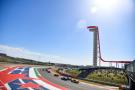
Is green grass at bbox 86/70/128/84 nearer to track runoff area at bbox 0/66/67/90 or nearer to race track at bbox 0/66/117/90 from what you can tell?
race track at bbox 0/66/117/90

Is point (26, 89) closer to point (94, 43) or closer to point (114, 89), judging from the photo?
point (114, 89)

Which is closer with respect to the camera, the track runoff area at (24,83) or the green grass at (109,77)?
the track runoff area at (24,83)

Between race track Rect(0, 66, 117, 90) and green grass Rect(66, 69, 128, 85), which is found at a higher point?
green grass Rect(66, 69, 128, 85)

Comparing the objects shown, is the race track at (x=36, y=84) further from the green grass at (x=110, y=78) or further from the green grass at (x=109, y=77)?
the green grass at (x=110, y=78)

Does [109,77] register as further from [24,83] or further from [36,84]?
[24,83]

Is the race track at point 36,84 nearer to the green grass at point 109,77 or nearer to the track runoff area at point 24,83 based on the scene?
the track runoff area at point 24,83

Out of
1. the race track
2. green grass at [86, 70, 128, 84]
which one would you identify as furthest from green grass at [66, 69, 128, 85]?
the race track

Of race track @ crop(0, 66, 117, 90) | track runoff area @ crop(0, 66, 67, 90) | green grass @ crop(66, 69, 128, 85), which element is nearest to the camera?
track runoff area @ crop(0, 66, 67, 90)

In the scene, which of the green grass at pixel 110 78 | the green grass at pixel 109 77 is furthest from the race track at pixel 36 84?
the green grass at pixel 110 78

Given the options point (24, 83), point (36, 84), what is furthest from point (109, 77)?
point (24, 83)

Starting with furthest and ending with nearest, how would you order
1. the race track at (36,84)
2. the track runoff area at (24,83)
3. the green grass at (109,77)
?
1. the green grass at (109,77)
2. the race track at (36,84)
3. the track runoff area at (24,83)

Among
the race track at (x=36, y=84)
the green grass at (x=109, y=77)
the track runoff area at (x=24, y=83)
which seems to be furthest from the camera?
the green grass at (x=109, y=77)

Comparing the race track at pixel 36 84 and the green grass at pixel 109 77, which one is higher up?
the green grass at pixel 109 77

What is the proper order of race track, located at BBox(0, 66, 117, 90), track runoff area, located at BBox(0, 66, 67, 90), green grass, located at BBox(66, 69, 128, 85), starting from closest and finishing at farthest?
1. track runoff area, located at BBox(0, 66, 67, 90)
2. race track, located at BBox(0, 66, 117, 90)
3. green grass, located at BBox(66, 69, 128, 85)
